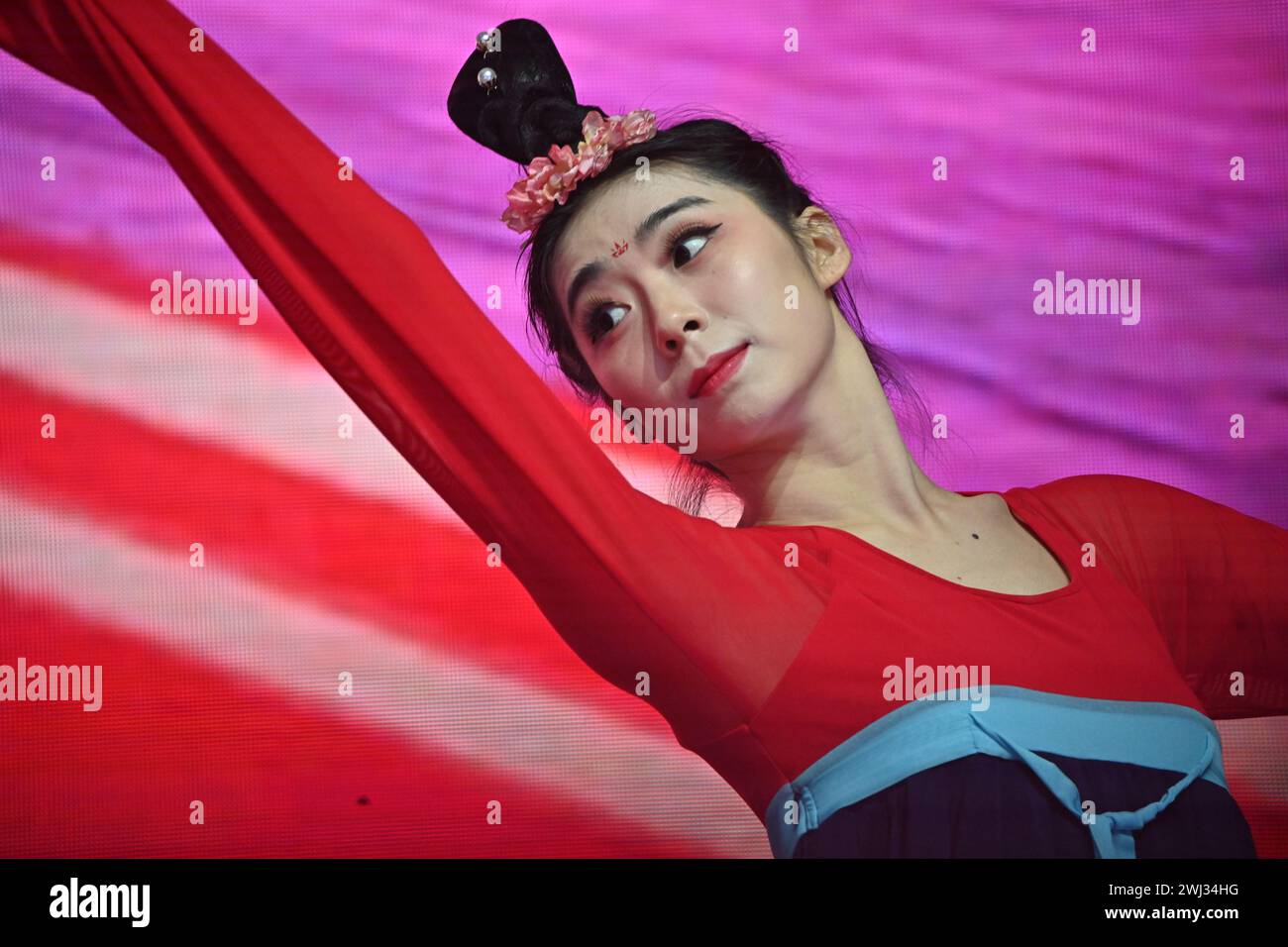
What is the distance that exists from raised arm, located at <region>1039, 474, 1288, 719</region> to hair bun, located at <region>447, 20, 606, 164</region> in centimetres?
106

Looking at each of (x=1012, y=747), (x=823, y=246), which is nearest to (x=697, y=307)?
(x=823, y=246)

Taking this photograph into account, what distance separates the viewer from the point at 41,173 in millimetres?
2461

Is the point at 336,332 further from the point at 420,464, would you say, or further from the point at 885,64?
the point at 885,64

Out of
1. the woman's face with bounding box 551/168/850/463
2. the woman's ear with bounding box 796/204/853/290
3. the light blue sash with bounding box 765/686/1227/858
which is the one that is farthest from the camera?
the woman's ear with bounding box 796/204/853/290

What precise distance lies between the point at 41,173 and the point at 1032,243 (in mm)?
1747

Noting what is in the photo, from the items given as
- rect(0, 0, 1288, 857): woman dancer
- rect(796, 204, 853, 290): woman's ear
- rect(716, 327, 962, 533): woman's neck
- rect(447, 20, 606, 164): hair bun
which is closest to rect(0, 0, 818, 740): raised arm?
rect(0, 0, 1288, 857): woman dancer

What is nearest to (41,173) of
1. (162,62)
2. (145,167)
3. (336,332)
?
(145,167)

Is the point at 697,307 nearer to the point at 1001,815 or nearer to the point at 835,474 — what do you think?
the point at 835,474

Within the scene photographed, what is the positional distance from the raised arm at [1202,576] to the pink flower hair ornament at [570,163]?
3.12 ft

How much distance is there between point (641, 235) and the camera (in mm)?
2348

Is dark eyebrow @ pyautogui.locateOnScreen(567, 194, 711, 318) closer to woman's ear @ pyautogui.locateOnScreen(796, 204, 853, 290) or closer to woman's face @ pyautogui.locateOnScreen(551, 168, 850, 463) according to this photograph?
woman's face @ pyautogui.locateOnScreen(551, 168, 850, 463)

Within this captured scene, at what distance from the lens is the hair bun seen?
2.41 meters

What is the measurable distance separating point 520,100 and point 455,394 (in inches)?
22.2

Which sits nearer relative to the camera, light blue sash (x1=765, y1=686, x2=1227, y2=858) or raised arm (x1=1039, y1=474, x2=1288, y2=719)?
light blue sash (x1=765, y1=686, x2=1227, y2=858)
